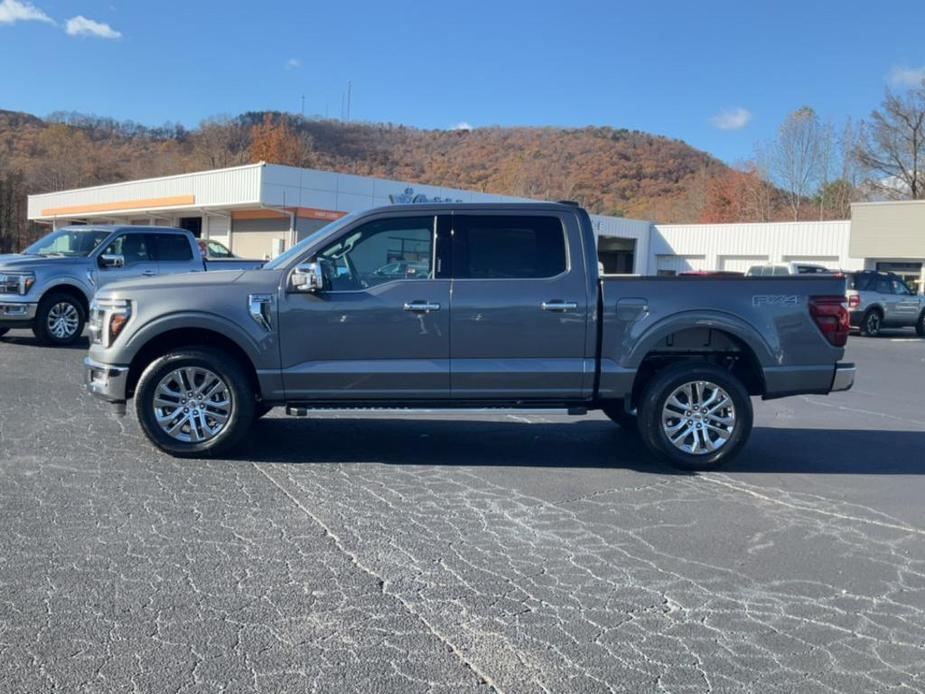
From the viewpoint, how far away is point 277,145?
80.3m

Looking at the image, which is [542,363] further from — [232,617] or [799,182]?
[799,182]

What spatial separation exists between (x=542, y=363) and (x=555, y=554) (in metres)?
2.16

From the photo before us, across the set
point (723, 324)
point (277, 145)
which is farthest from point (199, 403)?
point (277, 145)

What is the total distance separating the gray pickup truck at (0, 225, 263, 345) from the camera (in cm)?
1290

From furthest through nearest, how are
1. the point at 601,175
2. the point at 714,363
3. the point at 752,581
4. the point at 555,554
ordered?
1. the point at 601,175
2. the point at 714,363
3. the point at 555,554
4. the point at 752,581

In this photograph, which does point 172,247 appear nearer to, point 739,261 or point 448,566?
point 448,566

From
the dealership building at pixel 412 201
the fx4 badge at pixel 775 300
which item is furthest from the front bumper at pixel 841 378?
the dealership building at pixel 412 201

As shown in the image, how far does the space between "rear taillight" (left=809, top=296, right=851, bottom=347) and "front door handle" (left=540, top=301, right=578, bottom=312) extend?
2.00 metres

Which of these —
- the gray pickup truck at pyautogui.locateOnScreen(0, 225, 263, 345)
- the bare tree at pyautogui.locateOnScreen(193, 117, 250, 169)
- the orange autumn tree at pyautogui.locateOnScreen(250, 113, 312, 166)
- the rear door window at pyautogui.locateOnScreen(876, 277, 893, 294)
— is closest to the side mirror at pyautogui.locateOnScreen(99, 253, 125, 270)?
the gray pickup truck at pyautogui.locateOnScreen(0, 225, 263, 345)

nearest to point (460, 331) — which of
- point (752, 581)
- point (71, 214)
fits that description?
point (752, 581)

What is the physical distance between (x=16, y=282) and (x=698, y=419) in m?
11.0

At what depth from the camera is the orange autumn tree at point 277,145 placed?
8000 centimetres

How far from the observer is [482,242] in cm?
666

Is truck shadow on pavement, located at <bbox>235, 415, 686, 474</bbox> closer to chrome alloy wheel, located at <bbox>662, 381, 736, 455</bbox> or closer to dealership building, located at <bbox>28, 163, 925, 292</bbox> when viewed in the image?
chrome alloy wheel, located at <bbox>662, 381, 736, 455</bbox>
